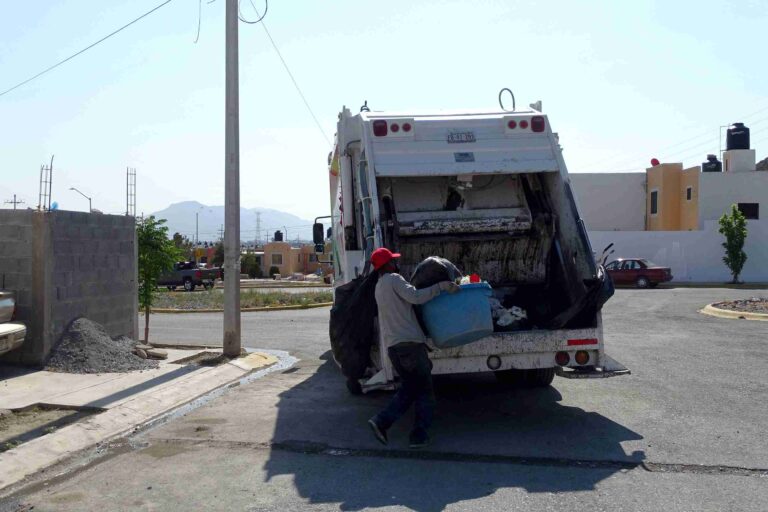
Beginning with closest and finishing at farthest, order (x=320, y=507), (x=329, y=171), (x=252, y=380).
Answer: (x=320, y=507)
(x=252, y=380)
(x=329, y=171)

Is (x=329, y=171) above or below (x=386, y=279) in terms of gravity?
above

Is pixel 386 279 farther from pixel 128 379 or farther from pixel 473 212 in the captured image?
pixel 128 379

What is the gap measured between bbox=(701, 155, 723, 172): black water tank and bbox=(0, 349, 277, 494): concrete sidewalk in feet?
131

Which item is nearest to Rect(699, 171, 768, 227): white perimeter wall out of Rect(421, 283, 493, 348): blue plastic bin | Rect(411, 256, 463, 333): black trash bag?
Rect(421, 283, 493, 348): blue plastic bin

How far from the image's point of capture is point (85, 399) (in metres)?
8.09

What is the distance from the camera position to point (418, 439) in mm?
6691

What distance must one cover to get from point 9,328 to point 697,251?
33247 millimetres

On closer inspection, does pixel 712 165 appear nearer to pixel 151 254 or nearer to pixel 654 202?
pixel 654 202

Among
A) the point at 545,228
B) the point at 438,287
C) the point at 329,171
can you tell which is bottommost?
the point at 438,287

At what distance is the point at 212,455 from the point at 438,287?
7.62 feet

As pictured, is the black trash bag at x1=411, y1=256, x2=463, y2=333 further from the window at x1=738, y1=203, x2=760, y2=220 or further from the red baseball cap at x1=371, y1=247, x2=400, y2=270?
the window at x1=738, y1=203, x2=760, y2=220

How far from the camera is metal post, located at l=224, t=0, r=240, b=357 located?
11.5m

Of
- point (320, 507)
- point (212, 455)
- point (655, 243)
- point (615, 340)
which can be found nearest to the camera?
point (320, 507)

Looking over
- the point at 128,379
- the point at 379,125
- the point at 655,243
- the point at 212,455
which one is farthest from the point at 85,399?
the point at 655,243
